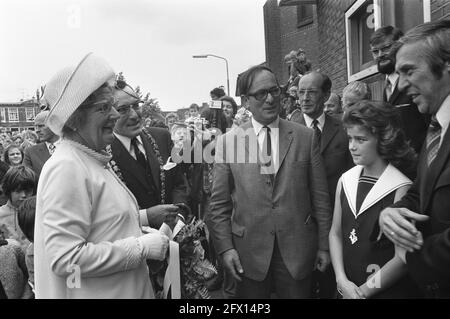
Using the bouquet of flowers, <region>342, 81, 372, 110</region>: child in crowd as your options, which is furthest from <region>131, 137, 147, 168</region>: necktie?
<region>342, 81, 372, 110</region>: child in crowd

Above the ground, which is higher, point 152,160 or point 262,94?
point 262,94

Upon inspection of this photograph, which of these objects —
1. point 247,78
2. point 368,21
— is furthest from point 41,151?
point 368,21

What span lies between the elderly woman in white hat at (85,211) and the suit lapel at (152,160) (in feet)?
3.77

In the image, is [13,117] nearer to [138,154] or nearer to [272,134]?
[138,154]

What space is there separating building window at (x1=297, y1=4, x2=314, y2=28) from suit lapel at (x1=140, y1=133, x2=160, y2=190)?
10114mm

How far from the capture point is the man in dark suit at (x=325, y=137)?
3.07 m

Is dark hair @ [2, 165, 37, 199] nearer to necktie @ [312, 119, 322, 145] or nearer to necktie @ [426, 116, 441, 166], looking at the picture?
necktie @ [312, 119, 322, 145]

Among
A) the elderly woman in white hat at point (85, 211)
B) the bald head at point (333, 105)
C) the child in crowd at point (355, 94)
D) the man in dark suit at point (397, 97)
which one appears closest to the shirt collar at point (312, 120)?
the child in crowd at point (355, 94)

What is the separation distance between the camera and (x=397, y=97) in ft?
9.13

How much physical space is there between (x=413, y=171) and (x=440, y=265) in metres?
0.89

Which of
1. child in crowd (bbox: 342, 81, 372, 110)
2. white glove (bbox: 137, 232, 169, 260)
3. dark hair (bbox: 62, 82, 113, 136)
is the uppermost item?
child in crowd (bbox: 342, 81, 372, 110)

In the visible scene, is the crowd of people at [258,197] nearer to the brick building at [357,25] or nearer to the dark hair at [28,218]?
the dark hair at [28,218]

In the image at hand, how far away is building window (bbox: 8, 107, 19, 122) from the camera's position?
62.9 ft

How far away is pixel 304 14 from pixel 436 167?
11.7m
